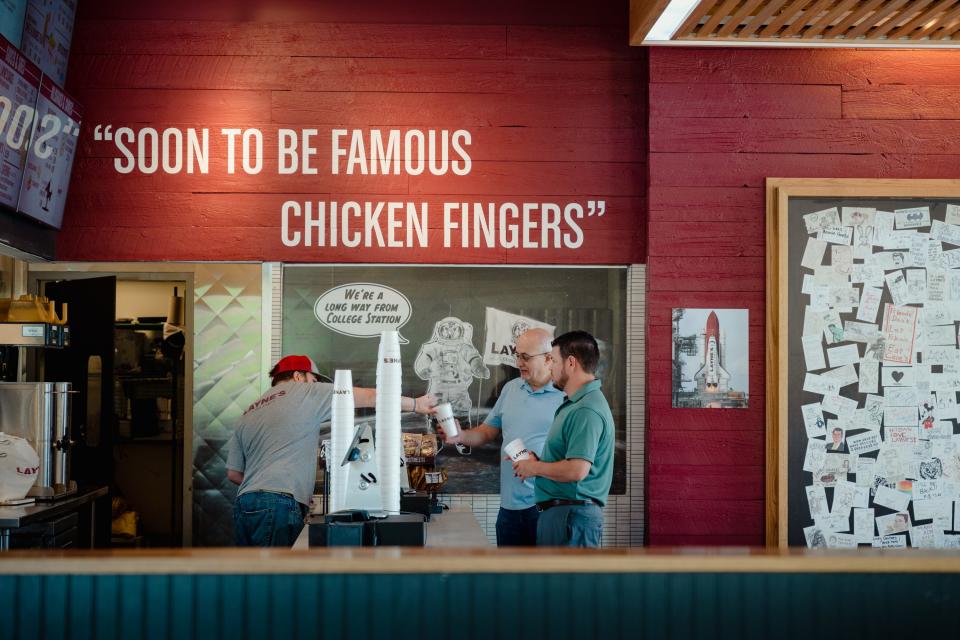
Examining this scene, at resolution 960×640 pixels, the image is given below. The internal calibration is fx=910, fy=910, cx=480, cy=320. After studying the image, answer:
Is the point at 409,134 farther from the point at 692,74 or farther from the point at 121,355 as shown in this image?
the point at 121,355

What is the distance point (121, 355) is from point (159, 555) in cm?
443

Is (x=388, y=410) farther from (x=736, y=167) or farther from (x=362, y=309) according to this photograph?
(x=736, y=167)

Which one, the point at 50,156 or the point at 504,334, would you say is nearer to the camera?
the point at 50,156

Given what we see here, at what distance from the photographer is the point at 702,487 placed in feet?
15.8

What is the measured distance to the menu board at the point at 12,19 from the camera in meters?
4.16

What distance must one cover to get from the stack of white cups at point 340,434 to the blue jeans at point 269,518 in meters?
0.93

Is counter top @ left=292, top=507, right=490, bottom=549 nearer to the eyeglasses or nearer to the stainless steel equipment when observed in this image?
the eyeglasses

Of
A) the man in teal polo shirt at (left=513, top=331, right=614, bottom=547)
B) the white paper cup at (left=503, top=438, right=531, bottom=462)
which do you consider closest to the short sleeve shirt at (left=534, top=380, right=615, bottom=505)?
the man in teal polo shirt at (left=513, top=331, right=614, bottom=547)

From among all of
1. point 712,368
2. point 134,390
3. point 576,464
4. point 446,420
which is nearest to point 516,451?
point 576,464

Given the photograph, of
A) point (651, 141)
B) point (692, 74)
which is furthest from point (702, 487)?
point (692, 74)

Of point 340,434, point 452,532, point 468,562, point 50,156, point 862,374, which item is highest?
point 50,156

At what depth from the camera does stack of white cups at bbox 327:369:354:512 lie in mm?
3004

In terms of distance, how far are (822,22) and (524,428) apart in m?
2.51

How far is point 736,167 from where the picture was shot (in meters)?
4.84
